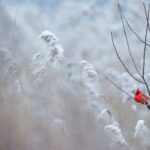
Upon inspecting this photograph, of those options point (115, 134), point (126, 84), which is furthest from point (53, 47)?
point (115, 134)

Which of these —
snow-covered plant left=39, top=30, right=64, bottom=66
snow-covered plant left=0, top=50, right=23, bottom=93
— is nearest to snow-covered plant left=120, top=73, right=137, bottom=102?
snow-covered plant left=39, top=30, right=64, bottom=66

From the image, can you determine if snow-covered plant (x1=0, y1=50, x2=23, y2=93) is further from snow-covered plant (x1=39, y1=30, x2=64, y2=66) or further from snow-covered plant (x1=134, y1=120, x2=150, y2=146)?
snow-covered plant (x1=134, y1=120, x2=150, y2=146)

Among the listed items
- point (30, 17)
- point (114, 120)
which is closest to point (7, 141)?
point (114, 120)

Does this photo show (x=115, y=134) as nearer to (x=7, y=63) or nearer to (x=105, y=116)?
(x=105, y=116)

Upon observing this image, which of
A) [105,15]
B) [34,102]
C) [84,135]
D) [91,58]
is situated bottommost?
[84,135]

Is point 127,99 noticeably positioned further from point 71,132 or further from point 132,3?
point 132,3

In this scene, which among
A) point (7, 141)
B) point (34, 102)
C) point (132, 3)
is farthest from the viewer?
point (132, 3)

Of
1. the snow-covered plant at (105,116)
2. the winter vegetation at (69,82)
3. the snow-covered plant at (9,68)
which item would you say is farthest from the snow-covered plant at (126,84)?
the snow-covered plant at (9,68)

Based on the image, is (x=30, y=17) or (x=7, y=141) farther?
(x=30, y=17)
